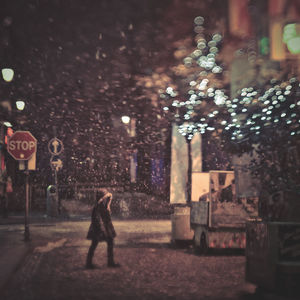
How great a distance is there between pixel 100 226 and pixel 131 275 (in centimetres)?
165

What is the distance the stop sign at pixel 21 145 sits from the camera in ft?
56.5

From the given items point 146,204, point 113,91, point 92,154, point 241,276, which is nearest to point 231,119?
point 241,276

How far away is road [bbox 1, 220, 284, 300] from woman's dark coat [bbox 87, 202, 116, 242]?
2.03ft

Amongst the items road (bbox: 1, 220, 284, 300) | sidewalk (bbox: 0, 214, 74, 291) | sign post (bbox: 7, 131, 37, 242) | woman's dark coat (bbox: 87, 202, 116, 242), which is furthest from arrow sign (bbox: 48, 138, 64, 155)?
woman's dark coat (bbox: 87, 202, 116, 242)

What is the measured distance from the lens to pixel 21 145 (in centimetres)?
1734

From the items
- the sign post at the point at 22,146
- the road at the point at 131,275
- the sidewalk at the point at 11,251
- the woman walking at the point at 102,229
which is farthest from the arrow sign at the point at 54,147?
the woman walking at the point at 102,229

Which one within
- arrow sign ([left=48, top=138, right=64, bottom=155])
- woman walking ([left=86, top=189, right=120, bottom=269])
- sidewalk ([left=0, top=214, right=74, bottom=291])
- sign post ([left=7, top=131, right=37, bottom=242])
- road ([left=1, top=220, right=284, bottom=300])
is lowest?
road ([left=1, top=220, right=284, bottom=300])

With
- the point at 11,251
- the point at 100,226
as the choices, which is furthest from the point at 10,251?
the point at 100,226

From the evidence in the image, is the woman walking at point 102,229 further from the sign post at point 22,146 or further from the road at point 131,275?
the sign post at point 22,146

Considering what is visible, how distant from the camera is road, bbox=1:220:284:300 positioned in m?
8.48

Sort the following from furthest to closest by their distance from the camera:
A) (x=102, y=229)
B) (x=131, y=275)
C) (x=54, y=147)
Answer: (x=54, y=147) → (x=102, y=229) → (x=131, y=275)

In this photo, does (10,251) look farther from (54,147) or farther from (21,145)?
(54,147)

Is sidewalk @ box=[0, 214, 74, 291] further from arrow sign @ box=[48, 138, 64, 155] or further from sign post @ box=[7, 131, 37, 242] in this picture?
arrow sign @ box=[48, 138, 64, 155]

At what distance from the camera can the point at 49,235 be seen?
1936cm
